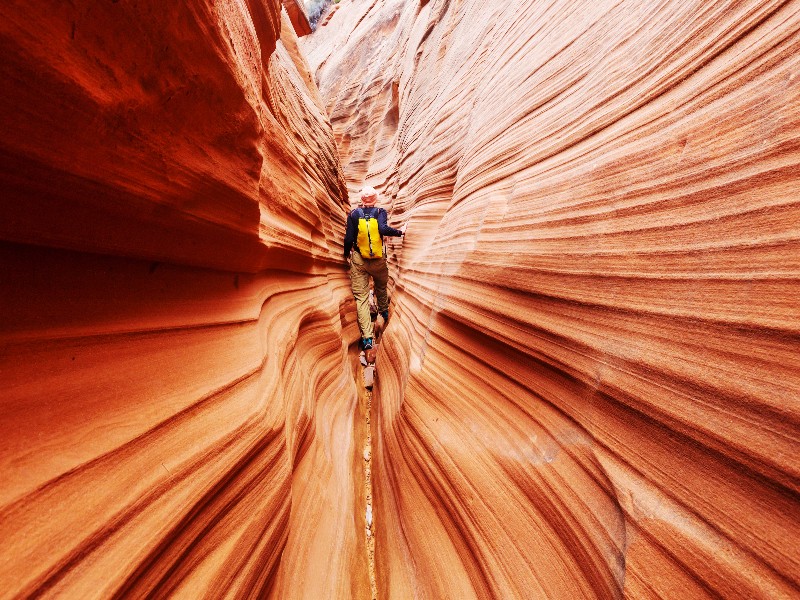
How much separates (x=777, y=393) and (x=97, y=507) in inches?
72.1

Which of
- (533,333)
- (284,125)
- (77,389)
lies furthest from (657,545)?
(284,125)

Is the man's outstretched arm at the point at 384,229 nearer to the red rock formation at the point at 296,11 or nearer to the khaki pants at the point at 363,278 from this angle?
the khaki pants at the point at 363,278

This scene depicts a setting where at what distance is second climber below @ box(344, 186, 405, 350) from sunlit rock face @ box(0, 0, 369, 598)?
2907mm

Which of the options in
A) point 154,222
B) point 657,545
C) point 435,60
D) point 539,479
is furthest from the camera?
point 435,60

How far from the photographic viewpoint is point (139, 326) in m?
1.21

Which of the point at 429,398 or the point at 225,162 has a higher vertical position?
the point at 225,162

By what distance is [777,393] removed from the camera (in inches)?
30.5

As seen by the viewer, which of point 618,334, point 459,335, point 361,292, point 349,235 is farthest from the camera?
point 361,292

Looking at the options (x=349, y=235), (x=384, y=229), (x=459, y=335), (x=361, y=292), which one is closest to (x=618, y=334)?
(x=459, y=335)

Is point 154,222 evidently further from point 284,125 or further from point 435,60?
point 435,60

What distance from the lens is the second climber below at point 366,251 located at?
4.77m

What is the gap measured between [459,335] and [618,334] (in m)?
1.12

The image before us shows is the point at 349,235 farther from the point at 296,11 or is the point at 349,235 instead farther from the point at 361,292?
the point at 296,11

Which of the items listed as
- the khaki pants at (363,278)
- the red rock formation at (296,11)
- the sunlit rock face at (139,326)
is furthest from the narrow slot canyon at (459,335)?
the red rock formation at (296,11)
